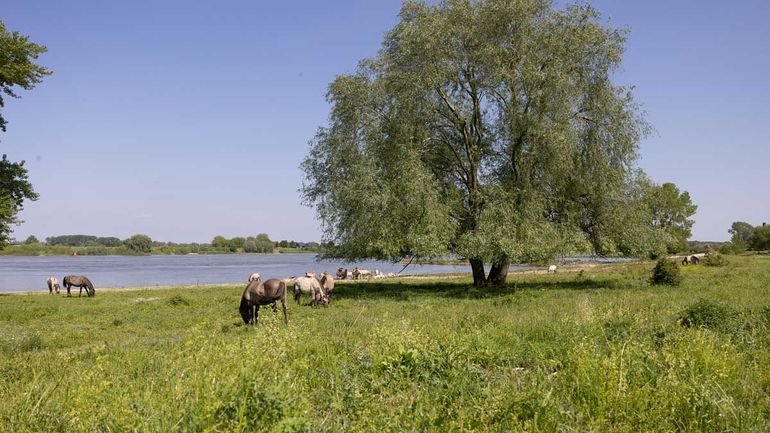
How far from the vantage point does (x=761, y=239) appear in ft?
292

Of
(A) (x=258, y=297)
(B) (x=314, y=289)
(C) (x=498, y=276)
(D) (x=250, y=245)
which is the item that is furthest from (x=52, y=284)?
(D) (x=250, y=245)

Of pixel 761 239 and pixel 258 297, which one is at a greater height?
pixel 761 239

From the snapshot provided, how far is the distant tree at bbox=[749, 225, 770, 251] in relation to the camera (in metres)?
87.7

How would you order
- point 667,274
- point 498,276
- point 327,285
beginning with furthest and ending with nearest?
point 498,276 < point 667,274 < point 327,285

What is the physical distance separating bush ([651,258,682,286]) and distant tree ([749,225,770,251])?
76.9m

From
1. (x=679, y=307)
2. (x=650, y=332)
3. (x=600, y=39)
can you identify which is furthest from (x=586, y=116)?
(x=650, y=332)

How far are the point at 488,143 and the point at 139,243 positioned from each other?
16621 centimetres

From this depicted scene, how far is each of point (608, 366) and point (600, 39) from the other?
75.2 ft

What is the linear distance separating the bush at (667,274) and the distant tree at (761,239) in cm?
7688

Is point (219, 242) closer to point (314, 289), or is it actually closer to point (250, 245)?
point (250, 245)

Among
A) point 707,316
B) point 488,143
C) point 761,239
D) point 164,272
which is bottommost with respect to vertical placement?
point 164,272

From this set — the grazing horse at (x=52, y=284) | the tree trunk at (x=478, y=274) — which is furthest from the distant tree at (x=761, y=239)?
the grazing horse at (x=52, y=284)

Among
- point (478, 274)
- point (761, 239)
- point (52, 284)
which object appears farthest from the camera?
point (761, 239)

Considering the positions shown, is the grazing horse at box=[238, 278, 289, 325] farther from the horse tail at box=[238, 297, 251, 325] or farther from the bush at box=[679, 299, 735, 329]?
the bush at box=[679, 299, 735, 329]
